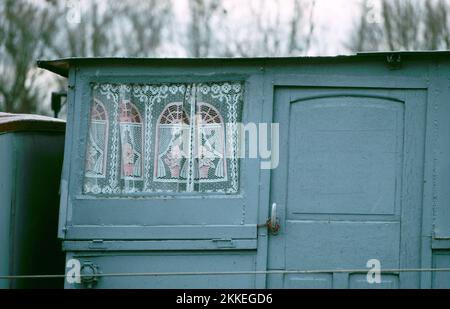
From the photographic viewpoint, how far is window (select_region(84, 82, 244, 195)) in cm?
599

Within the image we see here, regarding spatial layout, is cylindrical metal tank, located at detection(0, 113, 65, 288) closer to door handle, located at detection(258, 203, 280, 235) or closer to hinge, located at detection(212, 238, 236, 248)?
hinge, located at detection(212, 238, 236, 248)

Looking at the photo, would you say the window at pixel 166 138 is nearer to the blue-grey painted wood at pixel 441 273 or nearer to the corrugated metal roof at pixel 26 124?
the corrugated metal roof at pixel 26 124

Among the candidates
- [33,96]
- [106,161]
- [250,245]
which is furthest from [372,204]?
[33,96]

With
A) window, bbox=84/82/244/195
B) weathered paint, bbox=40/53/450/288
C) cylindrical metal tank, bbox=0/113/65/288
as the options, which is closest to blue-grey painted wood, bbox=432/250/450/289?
weathered paint, bbox=40/53/450/288

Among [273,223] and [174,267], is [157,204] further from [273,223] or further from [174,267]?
[273,223]

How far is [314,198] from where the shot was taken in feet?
19.3

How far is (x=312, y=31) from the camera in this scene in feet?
58.5

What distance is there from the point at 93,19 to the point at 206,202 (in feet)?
48.9

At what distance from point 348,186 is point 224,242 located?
113cm

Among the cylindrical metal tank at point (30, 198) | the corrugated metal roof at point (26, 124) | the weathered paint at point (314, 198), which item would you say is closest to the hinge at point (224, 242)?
the weathered paint at point (314, 198)

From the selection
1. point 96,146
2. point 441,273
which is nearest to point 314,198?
point 441,273

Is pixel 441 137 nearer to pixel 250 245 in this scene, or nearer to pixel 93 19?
pixel 250 245

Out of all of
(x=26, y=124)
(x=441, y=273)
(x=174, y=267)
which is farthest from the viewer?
(x=26, y=124)
